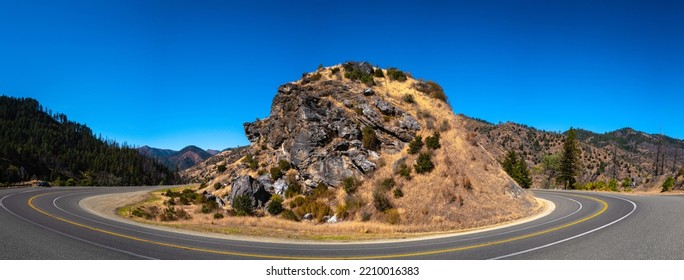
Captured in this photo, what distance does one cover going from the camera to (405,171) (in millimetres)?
32938

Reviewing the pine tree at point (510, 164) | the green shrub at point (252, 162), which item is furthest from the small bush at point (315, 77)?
the pine tree at point (510, 164)

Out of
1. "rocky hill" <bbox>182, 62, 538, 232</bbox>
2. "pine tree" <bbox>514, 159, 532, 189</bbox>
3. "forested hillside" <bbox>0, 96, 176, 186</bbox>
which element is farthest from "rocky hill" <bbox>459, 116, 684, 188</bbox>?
"forested hillside" <bbox>0, 96, 176, 186</bbox>

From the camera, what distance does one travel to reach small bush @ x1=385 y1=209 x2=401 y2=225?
1069 inches

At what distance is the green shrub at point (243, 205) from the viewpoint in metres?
32.8

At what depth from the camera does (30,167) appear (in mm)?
125000

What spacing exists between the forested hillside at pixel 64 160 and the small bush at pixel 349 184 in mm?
94947

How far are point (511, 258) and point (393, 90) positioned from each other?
1407 inches

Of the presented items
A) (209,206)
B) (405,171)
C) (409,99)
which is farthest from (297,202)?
(409,99)

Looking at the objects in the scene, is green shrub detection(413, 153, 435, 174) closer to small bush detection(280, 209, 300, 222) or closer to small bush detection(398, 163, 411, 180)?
small bush detection(398, 163, 411, 180)

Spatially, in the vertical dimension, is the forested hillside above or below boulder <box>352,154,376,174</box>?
below

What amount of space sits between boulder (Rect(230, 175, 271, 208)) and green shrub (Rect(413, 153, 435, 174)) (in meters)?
15.9

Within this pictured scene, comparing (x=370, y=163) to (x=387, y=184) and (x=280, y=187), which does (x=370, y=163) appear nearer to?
(x=387, y=184)

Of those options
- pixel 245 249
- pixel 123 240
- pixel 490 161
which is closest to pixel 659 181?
pixel 490 161
